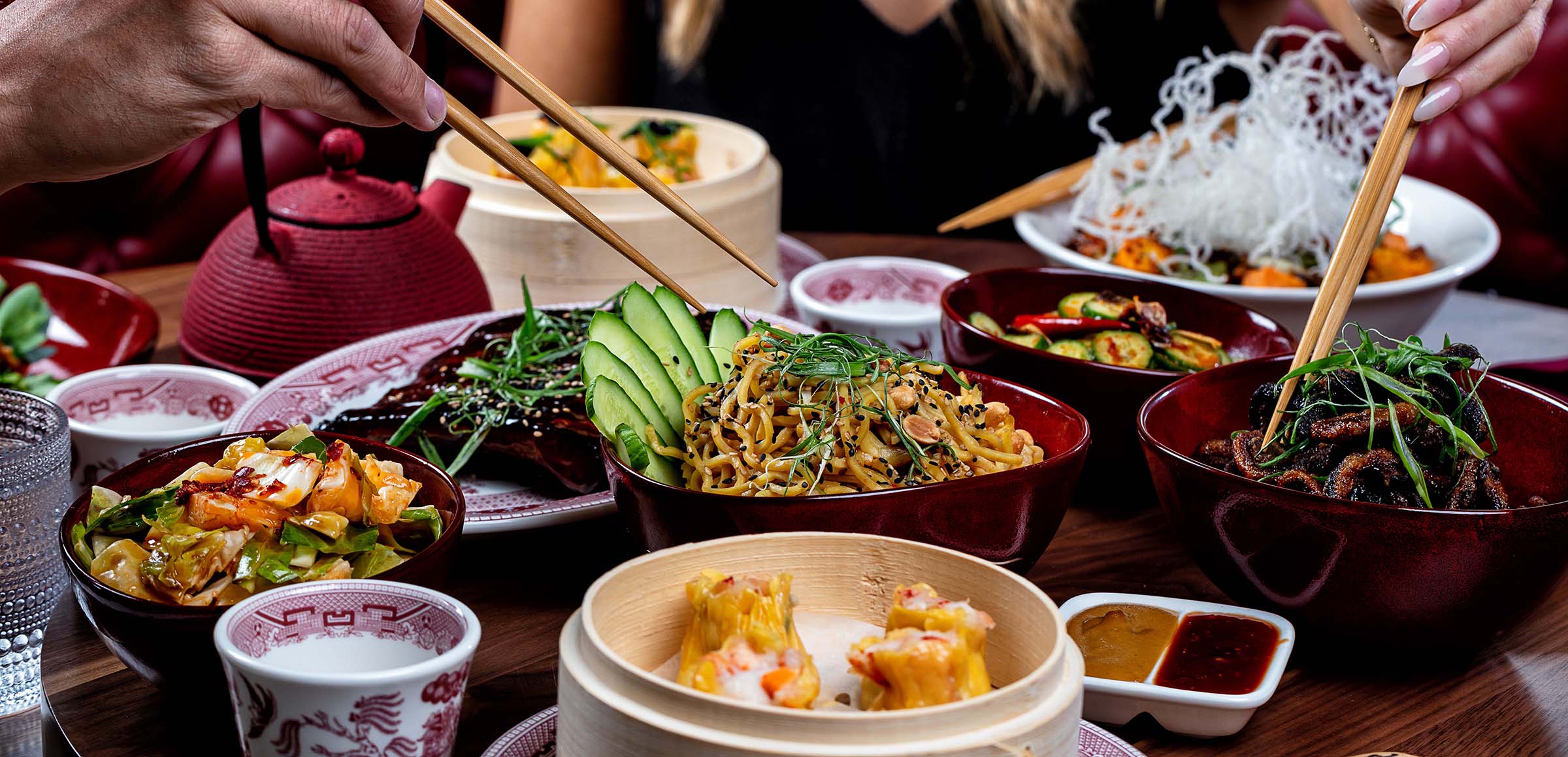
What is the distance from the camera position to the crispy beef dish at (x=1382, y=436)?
1370mm

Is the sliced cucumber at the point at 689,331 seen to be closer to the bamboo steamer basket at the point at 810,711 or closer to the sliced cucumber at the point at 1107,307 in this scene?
the bamboo steamer basket at the point at 810,711

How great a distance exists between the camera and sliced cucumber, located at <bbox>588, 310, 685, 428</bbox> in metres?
1.56

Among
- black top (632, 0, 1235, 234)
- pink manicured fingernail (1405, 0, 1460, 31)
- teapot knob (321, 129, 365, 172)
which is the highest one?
pink manicured fingernail (1405, 0, 1460, 31)

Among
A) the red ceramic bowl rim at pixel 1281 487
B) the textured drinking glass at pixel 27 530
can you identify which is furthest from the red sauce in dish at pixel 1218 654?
the textured drinking glass at pixel 27 530

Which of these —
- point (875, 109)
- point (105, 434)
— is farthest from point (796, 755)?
point (875, 109)

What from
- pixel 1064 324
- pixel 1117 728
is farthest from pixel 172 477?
pixel 1064 324

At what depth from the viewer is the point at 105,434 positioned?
1.72m

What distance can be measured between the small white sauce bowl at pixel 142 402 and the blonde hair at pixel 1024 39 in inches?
92.9

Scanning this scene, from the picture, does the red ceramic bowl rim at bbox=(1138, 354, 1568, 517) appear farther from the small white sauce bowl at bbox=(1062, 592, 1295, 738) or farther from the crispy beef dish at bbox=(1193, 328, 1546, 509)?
the small white sauce bowl at bbox=(1062, 592, 1295, 738)

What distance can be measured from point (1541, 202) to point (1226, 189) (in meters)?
2.55

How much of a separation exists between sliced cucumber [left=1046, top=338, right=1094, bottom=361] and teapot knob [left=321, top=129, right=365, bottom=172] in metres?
1.24

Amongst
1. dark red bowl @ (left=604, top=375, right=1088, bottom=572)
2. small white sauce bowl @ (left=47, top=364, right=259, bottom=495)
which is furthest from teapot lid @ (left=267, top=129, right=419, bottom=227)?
dark red bowl @ (left=604, top=375, right=1088, bottom=572)

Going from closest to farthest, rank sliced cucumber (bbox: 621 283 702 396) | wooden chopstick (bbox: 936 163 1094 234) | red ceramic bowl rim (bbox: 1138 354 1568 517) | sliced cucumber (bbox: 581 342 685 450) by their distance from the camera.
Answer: red ceramic bowl rim (bbox: 1138 354 1568 517) < sliced cucumber (bbox: 581 342 685 450) < sliced cucumber (bbox: 621 283 702 396) < wooden chopstick (bbox: 936 163 1094 234)

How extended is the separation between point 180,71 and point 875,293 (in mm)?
1373
